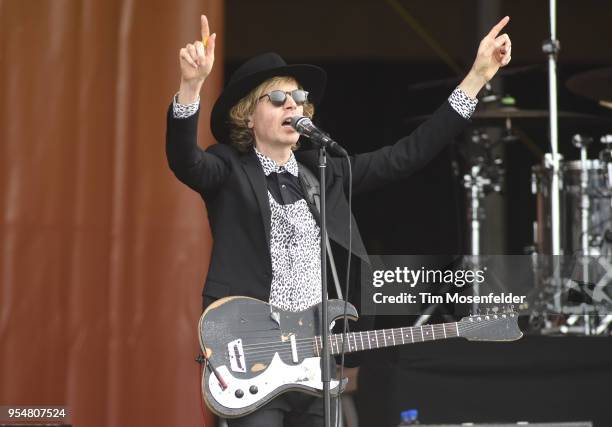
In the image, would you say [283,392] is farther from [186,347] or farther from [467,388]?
[467,388]

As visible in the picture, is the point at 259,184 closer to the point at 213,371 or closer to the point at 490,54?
the point at 213,371

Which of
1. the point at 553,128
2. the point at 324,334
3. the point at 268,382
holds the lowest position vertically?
→ the point at 268,382

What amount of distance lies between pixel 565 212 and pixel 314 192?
2.81 meters

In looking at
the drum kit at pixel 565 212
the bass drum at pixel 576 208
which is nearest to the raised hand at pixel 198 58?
the drum kit at pixel 565 212

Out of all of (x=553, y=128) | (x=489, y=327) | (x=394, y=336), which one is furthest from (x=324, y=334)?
(x=553, y=128)

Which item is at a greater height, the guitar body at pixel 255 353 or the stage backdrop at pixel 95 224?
the stage backdrop at pixel 95 224

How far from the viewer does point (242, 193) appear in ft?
9.97

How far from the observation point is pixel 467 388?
431cm

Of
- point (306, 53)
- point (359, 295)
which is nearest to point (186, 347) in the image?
point (359, 295)

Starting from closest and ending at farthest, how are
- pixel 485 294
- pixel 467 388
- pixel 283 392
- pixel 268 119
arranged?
pixel 283 392 → pixel 268 119 → pixel 485 294 → pixel 467 388

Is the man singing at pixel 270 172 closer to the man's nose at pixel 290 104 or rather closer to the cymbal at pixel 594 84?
Result: the man's nose at pixel 290 104

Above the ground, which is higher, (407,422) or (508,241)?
(508,241)

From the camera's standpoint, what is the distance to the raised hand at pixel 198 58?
2.79 meters

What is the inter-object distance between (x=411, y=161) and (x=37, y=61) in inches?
69.8
